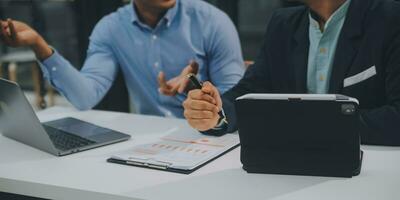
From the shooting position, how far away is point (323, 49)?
1.62 meters

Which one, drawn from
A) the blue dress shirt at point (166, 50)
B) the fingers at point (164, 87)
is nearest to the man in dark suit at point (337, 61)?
the fingers at point (164, 87)

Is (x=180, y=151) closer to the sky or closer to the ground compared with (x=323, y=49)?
closer to the ground

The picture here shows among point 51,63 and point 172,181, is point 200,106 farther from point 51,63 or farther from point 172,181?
point 51,63

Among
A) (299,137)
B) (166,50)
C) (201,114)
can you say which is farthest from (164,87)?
(299,137)

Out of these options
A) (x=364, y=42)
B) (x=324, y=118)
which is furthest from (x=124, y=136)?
(x=364, y=42)

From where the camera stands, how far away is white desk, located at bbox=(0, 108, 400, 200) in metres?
1.07

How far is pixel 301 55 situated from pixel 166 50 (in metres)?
0.72

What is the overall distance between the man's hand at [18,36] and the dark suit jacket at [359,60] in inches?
26.6

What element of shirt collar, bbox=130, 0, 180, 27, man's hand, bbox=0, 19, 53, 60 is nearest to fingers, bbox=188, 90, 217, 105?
man's hand, bbox=0, 19, 53, 60

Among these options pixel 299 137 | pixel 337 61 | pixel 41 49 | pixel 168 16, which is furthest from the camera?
pixel 168 16

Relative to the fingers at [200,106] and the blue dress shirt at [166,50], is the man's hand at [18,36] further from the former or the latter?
the fingers at [200,106]

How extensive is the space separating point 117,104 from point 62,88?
3.76 feet

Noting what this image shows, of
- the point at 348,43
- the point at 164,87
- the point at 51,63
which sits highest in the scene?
the point at 348,43

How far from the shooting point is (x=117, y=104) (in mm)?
3090
